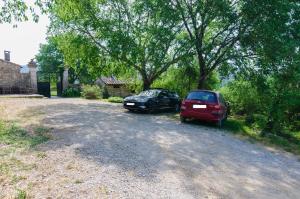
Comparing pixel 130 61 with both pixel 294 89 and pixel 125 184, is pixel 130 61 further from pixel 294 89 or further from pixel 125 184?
pixel 125 184

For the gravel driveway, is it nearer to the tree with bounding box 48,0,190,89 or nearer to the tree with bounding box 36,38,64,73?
the tree with bounding box 48,0,190,89

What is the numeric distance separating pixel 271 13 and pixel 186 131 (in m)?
8.33

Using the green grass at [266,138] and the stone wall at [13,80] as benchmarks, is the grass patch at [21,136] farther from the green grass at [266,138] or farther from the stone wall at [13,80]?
the stone wall at [13,80]

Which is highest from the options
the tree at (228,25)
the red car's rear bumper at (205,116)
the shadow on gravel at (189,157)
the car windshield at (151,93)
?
the tree at (228,25)

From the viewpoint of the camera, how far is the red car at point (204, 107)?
1299 centimetres

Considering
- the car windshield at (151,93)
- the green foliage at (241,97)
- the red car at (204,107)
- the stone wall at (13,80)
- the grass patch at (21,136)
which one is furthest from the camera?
the stone wall at (13,80)

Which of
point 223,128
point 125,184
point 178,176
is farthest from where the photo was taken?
point 223,128

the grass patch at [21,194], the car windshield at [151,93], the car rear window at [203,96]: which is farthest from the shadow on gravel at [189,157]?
the car windshield at [151,93]

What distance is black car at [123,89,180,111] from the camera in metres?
16.3

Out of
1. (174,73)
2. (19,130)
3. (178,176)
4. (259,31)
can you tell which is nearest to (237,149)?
(178,176)

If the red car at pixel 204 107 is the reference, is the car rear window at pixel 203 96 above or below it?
above

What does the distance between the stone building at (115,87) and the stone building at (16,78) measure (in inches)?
467

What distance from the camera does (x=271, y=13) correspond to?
15.4 meters

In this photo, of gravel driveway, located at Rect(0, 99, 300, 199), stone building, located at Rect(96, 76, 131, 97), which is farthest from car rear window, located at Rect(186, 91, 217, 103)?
stone building, located at Rect(96, 76, 131, 97)
